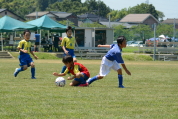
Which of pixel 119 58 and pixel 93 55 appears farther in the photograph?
pixel 93 55

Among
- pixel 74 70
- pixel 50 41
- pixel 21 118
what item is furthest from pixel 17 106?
pixel 50 41

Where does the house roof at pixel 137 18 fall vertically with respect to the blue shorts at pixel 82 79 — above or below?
above

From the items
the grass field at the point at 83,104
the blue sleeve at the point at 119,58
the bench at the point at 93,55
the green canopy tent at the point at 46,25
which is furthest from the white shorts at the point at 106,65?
the green canopy tent at the point at 46,25

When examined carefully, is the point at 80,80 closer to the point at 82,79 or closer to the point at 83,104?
the point at 82,79

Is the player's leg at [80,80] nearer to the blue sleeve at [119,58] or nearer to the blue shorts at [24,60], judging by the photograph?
the blue sleeve at [119,58]

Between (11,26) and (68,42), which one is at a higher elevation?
(11,26)

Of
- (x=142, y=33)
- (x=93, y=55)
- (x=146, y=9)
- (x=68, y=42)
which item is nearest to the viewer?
(x=68, y=42)

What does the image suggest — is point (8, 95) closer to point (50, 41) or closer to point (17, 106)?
point (17, 106)

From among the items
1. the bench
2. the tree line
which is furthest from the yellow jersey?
the tree line

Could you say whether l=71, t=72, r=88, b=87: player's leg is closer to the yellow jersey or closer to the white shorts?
the white shorts

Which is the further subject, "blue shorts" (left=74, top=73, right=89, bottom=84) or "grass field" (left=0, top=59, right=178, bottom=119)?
"blue shorts" (left=74, top=73, right=89, bottom=84)

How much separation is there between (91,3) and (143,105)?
5147 inches

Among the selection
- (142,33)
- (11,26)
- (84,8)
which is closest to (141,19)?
(84,8)

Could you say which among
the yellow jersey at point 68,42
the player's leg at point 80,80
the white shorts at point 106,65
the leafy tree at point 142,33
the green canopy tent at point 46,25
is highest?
the green canopy tent at point 46,25
